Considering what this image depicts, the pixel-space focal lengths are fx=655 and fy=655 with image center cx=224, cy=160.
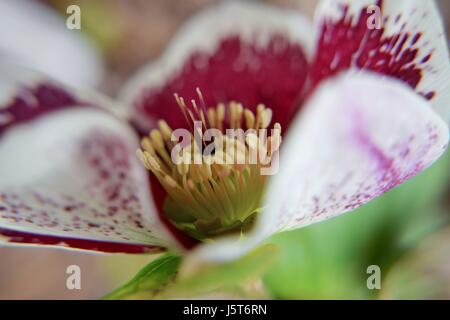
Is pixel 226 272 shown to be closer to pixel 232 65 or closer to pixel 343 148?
pixel 343 148

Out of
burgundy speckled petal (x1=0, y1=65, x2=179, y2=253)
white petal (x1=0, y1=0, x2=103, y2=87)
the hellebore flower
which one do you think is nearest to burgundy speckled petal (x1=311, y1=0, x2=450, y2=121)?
the hellebore flower

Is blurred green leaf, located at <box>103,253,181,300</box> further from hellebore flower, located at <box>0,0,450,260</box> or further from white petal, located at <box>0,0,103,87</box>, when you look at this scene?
white petal, located at <box>0,0,103,87</box>

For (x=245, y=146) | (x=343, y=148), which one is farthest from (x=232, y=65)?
(x=343, y=148)

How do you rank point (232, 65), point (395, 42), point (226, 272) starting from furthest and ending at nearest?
1. point (232, 65)
2. point (395, 42)
3. point (226, 272)

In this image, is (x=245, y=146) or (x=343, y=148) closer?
(x=343, y=148)

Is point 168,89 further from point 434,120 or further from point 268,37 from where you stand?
point 434,120
